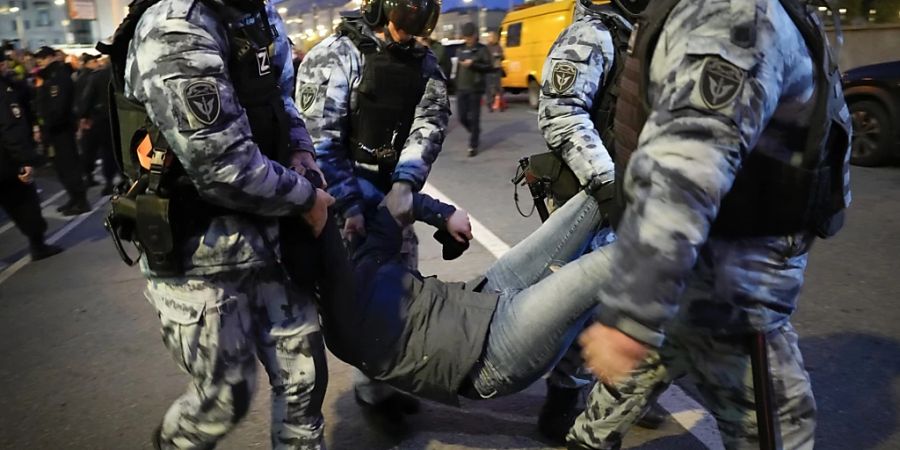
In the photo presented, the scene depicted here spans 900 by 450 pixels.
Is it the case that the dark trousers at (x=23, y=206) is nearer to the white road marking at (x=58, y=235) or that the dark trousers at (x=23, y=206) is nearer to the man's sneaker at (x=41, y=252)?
the man's sneaker at (x=41, y=252)

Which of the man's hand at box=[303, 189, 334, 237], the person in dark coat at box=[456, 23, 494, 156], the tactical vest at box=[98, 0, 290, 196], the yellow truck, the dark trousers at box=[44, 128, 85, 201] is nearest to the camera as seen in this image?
the tactical vest at box=[98, 0, 290, 196]

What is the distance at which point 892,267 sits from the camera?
5.02m

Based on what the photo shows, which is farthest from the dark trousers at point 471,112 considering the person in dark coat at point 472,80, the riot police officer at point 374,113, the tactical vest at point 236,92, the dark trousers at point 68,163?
the tactical vest at point 236,92

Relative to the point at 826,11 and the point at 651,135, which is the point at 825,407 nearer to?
the point at 826,11

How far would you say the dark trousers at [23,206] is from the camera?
19.8ft

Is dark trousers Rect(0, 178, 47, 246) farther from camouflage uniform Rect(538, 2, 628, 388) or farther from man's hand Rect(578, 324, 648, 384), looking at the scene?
man's hand Rect(578, 324, 648, 384)

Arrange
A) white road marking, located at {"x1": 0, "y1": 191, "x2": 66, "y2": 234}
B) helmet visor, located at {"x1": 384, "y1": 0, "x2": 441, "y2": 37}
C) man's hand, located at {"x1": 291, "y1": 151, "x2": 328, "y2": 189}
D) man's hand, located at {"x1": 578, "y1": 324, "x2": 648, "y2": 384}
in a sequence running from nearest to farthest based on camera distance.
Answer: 1. man's hand, located at {"x1": 578, "y1": 324, "x2": 648, "y2": 384}
2. man's hand, located at {"x1": 291, "y1": 151, "x2": 328, "y2": 189}
3. helmet visor, located at {"x1": 384, "y1": 0, "x2": 441, "y2": 37}
4. white road marking, located at {"x1": 0, "y1": 191, "x2": 66, "y2": 234}

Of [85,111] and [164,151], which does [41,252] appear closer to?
[85,111]

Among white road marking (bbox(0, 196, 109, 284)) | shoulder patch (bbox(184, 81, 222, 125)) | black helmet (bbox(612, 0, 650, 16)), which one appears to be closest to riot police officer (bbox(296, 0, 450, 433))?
black helmet (bbox(612, 0, 650, 16))

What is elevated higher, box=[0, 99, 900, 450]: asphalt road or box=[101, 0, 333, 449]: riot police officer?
box=[101, 0, 333, 449]: riot police officer

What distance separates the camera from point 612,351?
1568 millimetres

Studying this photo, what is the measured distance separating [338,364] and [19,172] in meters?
3.77

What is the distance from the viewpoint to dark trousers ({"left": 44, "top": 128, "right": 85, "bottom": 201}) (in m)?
7.89

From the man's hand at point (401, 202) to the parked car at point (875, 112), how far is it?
721cm
